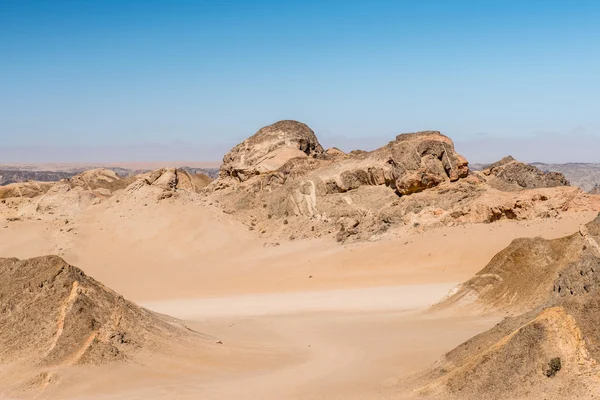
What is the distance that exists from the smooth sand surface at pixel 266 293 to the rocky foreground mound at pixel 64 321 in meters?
0.42

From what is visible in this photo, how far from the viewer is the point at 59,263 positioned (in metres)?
12.4

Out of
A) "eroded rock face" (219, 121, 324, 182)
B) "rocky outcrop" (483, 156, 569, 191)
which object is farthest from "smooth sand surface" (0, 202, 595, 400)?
"rocky outcrop" (483, 156, 569, 191)

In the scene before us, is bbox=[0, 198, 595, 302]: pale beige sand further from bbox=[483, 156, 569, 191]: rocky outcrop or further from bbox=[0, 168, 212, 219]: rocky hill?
bbox=[483, 156, 569, 191]: rocky outcrop

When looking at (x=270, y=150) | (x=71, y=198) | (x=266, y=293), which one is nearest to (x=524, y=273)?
(x=266, y=293)

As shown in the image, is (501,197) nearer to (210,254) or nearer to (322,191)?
(322,191)

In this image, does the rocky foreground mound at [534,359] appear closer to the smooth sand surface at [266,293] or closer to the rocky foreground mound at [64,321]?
the smooth sand surface at [266,293]

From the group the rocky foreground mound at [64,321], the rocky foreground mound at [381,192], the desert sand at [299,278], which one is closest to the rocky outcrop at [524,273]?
the desert sand at [299,278]

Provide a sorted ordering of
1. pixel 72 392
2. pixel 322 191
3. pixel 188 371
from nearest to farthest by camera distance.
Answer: pixel 72 392
pixel 188 371
pixel 322 191

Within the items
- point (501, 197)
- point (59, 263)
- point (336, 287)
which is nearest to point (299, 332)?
point (59, 263)

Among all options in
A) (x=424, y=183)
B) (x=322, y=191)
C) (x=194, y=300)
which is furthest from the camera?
(x=322, y=191)

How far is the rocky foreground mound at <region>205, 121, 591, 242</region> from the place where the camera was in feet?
82.3

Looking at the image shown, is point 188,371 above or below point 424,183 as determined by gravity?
below

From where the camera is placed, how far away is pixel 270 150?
35.3 m

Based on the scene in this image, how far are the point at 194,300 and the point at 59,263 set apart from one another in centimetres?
926
